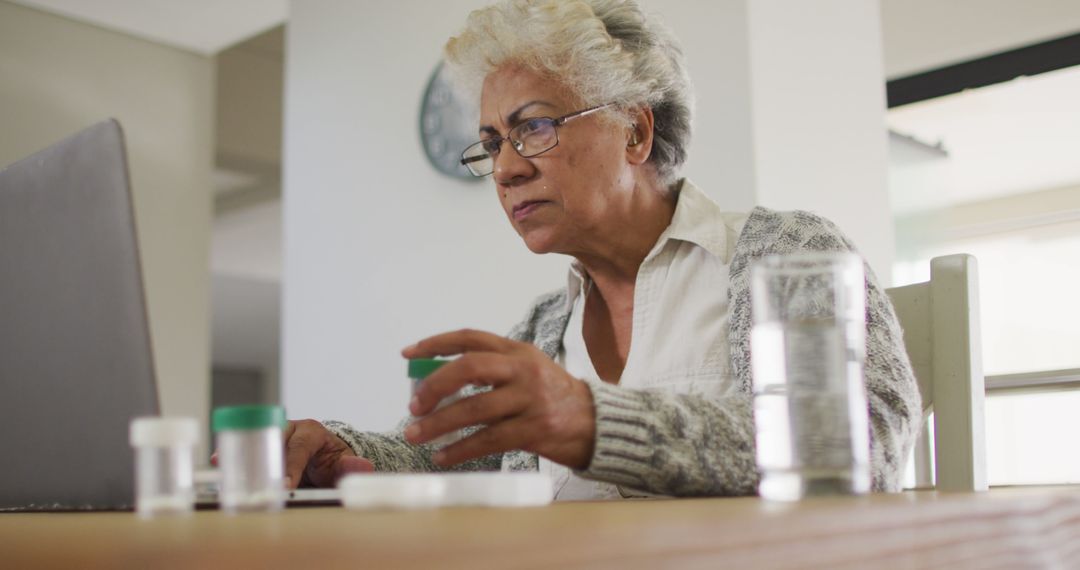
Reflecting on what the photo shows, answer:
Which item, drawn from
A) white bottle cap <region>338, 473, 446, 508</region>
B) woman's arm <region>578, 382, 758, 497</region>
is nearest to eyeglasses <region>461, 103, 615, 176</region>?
woman's arm <region>578, 382, 758, 497</region>

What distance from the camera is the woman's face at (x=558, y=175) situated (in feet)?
5.16

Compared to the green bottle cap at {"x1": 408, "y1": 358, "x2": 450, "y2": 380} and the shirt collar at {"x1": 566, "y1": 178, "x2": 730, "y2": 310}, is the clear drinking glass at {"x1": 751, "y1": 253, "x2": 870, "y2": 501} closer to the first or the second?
the green bottle cap at {"x1": 408, "y1": 358, "x2": 450, "y2": 380}

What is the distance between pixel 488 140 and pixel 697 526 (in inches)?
47.9

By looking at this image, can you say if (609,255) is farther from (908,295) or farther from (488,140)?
(908,295)

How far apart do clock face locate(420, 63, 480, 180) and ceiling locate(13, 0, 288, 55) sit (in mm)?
1026

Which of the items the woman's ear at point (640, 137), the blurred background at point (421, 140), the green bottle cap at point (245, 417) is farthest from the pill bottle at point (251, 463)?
the blurred background at point (421, 140)

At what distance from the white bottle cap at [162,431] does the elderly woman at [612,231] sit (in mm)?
498

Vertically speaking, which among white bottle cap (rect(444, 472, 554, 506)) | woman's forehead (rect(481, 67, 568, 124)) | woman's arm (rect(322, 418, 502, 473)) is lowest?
woman's arm (rect(322, 418, 502, 473))

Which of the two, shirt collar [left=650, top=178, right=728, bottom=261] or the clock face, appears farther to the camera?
the clock face

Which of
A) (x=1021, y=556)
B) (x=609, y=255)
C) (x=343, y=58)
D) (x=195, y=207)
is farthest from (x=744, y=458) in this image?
(x=195, y=207)

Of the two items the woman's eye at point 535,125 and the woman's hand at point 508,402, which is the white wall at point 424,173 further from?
the woman's hand at point 508,402

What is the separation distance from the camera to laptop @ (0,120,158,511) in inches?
31.1

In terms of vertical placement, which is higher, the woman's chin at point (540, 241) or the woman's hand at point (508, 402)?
the woman's chin at point (540, 241)

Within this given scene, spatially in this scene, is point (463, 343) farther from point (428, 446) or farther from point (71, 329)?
point (428, 446)
